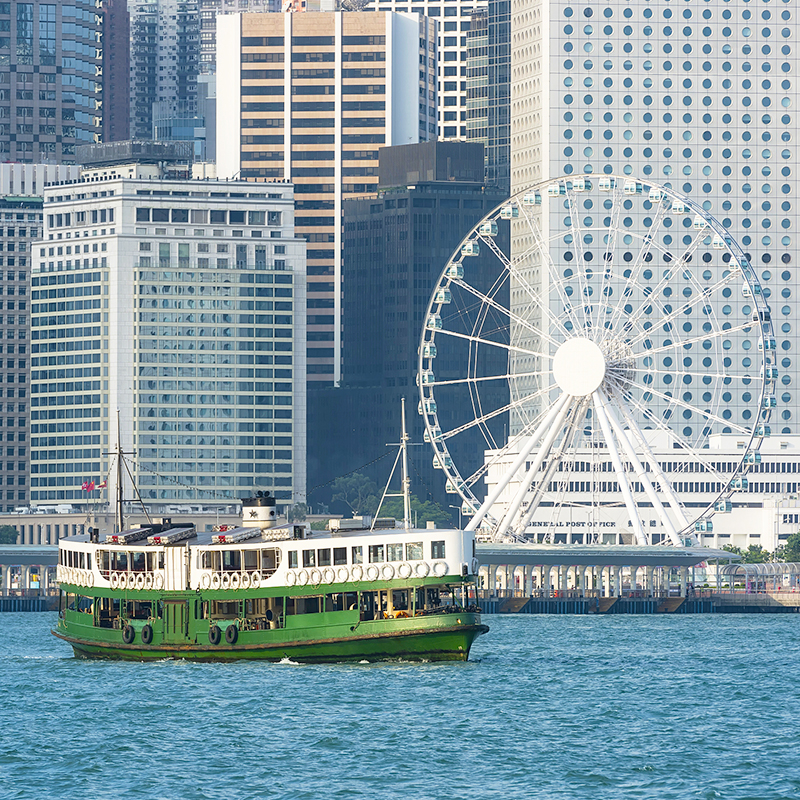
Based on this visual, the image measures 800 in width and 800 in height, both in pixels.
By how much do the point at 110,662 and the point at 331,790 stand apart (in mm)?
42879

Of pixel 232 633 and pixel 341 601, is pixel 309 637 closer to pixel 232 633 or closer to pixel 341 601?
pixel 341 601

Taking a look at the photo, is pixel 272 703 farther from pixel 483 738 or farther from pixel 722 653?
pixel 722 653

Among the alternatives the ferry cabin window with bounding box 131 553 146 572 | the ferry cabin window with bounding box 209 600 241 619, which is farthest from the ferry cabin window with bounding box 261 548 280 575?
the ferry cabin window with bounding box 131 553 146 572


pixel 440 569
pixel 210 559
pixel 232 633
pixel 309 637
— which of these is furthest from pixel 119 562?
pixel 440 569

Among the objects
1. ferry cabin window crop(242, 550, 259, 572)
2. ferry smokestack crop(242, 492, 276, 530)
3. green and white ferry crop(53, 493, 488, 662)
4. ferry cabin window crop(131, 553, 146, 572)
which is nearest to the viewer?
green and white ferry crop(53, 493, 488, 662)

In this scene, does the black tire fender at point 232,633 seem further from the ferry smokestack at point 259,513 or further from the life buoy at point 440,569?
the life buoy at point 440,569

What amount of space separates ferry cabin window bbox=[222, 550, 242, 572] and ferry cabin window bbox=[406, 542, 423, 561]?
29.6 feet

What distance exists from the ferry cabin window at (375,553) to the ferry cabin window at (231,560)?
23.6 feet

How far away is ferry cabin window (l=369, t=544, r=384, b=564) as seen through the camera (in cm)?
11138

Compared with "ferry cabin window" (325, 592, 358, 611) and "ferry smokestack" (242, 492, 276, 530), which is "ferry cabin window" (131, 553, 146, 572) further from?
"ferry cabin window" (325, 592, 358, 611)

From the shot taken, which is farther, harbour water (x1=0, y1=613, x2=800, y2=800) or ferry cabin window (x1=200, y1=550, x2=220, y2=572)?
ferry cabin window (x1=200, y1=550, x2=220, y2=572)

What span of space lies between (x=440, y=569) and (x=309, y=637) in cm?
770

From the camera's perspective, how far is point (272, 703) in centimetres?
9988

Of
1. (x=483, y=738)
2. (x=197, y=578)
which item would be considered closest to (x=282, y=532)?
(x=197, y=578)
